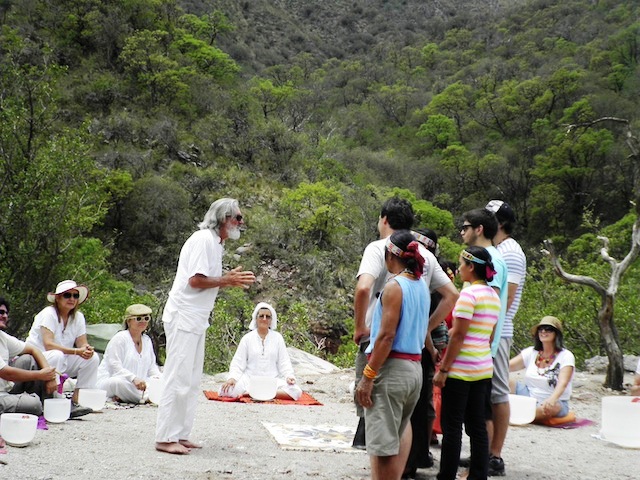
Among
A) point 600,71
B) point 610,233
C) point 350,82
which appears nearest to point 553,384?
point 610,233

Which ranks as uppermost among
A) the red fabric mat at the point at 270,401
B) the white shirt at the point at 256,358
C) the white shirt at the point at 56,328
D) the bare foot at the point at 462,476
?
the white shirt at the point at 56,328

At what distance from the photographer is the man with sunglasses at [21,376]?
4484mm

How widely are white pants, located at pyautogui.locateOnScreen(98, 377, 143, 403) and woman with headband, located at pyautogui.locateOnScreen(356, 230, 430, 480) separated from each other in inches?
150

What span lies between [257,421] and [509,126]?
121 ft

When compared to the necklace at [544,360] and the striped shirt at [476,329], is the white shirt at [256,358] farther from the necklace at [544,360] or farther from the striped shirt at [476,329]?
the striped shirt at [476,329]

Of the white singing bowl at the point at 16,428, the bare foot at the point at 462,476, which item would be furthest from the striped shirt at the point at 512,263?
the white singing bowl at the point at 16,428

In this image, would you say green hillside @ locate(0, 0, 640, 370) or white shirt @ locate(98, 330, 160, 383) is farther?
green hillside @ locate(0, 0, 640, 370)

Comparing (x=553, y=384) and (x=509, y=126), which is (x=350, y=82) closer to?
(x=509, y=126)

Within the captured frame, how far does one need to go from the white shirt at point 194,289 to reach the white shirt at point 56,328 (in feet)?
6.41

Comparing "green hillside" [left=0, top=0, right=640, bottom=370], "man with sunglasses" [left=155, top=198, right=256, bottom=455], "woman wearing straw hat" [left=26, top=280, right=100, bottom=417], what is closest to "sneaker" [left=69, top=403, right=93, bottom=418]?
"woman wearing straw hat" [left=26, top=280, right=100, bottom=417]

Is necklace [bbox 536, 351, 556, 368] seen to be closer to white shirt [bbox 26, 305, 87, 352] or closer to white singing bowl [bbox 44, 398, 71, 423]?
white singing bowl [bbox 44, 398, 71, 423]

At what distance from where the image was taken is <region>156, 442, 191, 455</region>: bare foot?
4012 mm

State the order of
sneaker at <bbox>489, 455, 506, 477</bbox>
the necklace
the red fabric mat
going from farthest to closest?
the red fabric mat, the necklace, sneaker at <bbox>489, 455, 506, 477</bbox>

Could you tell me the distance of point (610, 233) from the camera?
66.1ft
